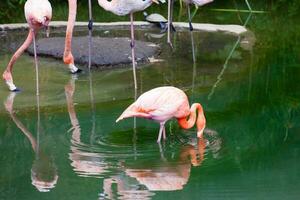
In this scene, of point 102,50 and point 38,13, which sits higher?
point 38,13

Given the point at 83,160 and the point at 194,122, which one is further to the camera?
the point at 194,122

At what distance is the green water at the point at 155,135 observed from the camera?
445 centimetres

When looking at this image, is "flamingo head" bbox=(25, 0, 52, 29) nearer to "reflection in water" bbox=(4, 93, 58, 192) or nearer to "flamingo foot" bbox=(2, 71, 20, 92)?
"flamingo foot" bbox=(2, 71, 20, 92)

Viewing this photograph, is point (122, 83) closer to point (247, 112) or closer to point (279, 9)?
point (247, 112)

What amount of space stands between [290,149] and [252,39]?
4.11 m

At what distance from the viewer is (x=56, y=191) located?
4.38 meters

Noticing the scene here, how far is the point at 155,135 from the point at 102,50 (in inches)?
111

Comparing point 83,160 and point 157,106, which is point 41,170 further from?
point 157,106

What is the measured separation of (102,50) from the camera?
800 cm

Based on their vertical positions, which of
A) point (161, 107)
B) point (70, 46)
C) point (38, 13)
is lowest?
point (70, 46)

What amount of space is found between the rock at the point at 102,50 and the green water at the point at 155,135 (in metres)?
0.19

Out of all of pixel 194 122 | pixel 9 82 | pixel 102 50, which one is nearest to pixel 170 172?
pixel 194 122

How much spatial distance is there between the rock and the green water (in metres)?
0.19

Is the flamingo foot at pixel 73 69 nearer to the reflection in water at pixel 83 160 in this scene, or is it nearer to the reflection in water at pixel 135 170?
the reflection in water at pixel 83 160
